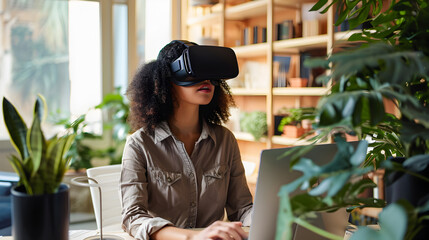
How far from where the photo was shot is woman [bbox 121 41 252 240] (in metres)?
1.72

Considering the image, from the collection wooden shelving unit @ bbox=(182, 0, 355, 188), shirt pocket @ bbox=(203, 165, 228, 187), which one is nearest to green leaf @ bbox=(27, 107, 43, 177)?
shirt pocket @ bbox=(203, 165, 228, 187)

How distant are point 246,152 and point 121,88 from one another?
A: 1.46m

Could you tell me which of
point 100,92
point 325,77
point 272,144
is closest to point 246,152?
point 272,144

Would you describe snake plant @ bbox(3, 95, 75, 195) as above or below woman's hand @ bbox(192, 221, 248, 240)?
above

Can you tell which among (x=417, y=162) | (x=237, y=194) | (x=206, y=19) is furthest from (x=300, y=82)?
(x=417, y=162)

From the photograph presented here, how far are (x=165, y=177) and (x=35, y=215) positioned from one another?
88 centimetres

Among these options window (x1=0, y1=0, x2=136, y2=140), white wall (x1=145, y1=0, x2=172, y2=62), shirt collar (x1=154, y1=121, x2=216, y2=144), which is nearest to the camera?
shirt collar (x1=154, y1=121, x2=216, y2=144)

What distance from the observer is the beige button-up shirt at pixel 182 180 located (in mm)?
1682

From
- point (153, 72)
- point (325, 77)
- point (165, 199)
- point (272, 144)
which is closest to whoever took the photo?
point (325, 77)

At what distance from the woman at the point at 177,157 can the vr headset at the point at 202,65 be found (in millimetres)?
40

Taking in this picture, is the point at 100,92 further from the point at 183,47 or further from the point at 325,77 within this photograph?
the point at 325,77

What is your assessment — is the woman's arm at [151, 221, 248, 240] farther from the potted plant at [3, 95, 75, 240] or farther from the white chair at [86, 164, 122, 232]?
the white chair at [86, 164, 122, 232]

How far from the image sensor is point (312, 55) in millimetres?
3477

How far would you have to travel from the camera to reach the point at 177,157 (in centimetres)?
180
